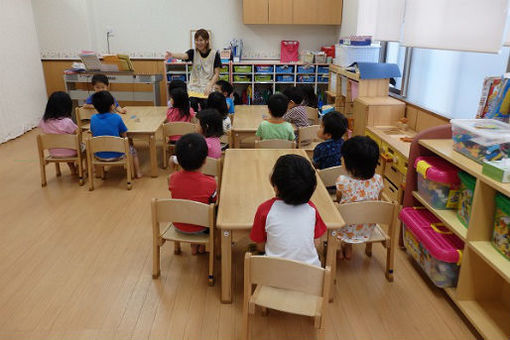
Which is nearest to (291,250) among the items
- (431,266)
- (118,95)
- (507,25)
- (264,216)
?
(264,216)

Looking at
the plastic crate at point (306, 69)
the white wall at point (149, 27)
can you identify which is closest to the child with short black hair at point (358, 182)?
the plastic crate at point (306, 69)

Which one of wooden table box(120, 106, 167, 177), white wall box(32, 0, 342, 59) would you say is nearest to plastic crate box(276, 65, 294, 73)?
white wall box(32, 0, 342, 59)

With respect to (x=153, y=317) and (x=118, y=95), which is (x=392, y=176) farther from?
(x=118, y=95)

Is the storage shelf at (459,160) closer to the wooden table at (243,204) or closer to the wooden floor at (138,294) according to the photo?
the wooden table at (243,204)

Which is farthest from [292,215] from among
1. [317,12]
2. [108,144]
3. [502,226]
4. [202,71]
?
[317,12]

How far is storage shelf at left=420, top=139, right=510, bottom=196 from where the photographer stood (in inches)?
68.0

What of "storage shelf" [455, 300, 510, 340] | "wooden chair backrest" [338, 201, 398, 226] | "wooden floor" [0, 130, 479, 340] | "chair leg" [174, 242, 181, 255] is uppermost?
"wooden chair backrest" [338, 201, 398, 226]

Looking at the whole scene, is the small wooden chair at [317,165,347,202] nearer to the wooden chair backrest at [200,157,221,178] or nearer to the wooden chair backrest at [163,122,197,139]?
the wooden chair backrest at [200,157,221,178]

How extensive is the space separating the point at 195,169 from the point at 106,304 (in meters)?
0.93

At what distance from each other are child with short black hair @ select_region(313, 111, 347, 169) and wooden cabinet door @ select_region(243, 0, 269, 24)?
13.6 ft

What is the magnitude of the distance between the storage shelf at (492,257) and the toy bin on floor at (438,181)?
0.37 meters

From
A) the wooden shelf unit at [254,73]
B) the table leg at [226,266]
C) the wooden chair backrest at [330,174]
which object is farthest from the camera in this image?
the wooden shelf unit at [254,73]

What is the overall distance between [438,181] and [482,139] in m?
0.36

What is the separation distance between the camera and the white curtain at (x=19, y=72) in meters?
5.46
